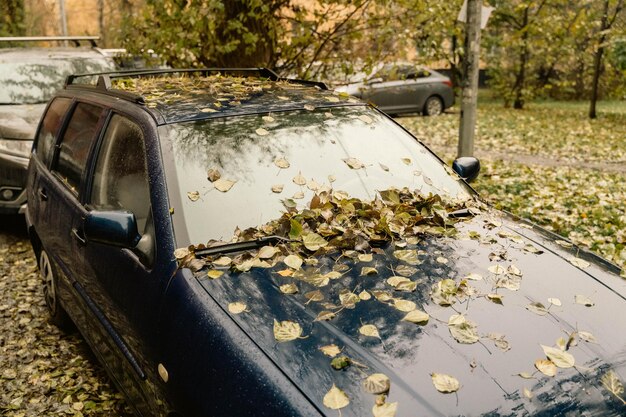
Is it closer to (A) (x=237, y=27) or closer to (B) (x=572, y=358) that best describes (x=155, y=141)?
(B) (x=572, y=358)

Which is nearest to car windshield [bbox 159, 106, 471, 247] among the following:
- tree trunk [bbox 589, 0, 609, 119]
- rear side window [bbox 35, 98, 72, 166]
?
rear side window [bbox 35, 98, 72, 166]

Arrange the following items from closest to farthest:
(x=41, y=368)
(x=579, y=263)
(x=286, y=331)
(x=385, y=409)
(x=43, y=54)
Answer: (x=385, y=409), (x=286, y=331), (x=579, y=263), (x=41, y=368), (x=43, y=54)

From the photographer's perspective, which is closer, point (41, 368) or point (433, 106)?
point (41, 368)

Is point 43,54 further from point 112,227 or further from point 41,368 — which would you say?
point 112,227

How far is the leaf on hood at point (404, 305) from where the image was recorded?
2322 millimetres

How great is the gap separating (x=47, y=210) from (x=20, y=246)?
9.12ft

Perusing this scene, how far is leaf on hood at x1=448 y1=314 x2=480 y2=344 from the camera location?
2162mm

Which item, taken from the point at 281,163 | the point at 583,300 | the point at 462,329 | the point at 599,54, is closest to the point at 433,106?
the point at 599,54

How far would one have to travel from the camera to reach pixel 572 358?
212cm

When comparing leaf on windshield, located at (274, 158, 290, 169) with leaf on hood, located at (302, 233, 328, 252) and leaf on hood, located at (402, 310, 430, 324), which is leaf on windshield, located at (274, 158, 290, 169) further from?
leaf on hood, located at (402, 310, 430, 324)

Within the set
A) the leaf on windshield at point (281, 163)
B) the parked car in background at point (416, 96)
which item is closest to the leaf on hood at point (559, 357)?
the leaf on windshield at point (281, 163)

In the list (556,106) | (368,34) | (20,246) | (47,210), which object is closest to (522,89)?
(556,106)

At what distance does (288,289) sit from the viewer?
243 centimetres

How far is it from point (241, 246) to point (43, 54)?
6682 mm
